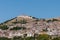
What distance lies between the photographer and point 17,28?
124688 millimetres

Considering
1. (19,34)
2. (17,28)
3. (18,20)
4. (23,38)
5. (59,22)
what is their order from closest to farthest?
(23,38) → (19,34) → (17,28) → (59,22) → (18,20)

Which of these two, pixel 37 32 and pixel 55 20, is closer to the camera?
pixel 37 32

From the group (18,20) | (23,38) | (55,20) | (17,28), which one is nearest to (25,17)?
(18,20)

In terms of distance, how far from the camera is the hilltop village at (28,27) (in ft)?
359

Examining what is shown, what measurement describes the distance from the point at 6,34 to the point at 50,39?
2040 centimetres

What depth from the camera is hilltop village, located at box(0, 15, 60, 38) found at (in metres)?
109

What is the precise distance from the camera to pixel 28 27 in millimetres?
124938

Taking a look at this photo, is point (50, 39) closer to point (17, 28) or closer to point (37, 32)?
point (37, 32)

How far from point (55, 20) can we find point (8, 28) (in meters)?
20.9

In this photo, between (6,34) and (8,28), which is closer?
(6,34)

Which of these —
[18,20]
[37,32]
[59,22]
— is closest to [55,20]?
[59,22]

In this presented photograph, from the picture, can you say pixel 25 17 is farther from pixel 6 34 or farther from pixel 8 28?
pixel 6 34

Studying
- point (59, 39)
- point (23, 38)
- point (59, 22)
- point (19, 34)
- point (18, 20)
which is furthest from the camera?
point (18, 20)

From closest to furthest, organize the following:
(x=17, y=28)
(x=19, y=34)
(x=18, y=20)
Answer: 1. (x=19, y=34)
2. (x=17, y=28)
3. (x=18, y=20)
